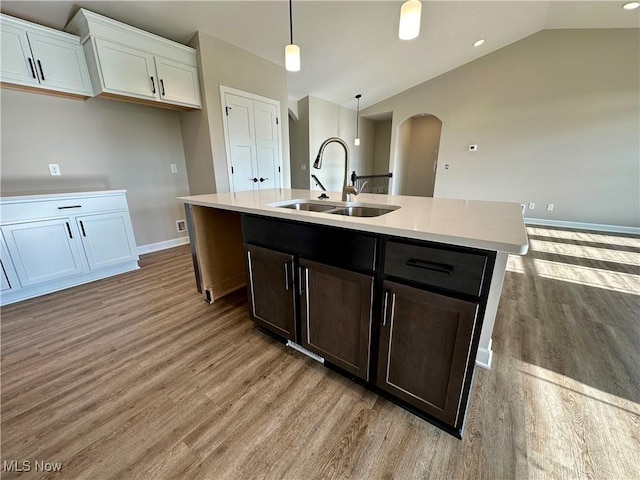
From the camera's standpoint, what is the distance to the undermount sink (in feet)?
5.09

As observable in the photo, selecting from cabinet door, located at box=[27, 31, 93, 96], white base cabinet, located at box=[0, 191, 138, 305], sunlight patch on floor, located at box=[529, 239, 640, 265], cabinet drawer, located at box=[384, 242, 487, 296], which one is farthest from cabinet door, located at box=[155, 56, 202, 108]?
sunlight patch on floor, located at box=[529, 239, 640, 265]

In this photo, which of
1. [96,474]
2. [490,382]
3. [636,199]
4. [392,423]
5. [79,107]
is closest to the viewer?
[96,474]

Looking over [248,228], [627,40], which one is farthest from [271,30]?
[627,40]

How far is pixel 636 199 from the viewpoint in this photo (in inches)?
160

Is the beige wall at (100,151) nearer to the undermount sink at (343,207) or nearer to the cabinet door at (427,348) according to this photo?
the undermount sink at (343,207)

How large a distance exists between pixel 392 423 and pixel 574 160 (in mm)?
5611

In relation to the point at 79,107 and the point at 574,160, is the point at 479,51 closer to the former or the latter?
the point at 574,160

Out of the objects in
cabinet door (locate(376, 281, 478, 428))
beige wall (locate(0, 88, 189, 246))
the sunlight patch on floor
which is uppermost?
beige wall (locate(0, 88, 189, 246))

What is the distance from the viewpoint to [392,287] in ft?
3.39

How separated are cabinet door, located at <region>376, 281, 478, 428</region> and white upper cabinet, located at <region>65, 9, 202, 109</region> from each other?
3.05m

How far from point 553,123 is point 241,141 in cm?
526

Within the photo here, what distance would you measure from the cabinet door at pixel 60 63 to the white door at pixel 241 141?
1.30 m

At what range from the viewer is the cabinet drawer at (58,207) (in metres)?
2.05

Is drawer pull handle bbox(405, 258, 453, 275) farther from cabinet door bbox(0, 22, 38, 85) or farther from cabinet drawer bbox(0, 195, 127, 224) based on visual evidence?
cabinet door bbox(0, 22, 38, 85)
